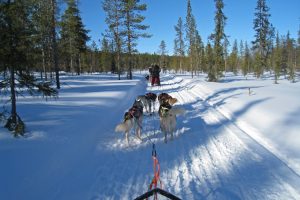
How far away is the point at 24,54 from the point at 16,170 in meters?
3.57

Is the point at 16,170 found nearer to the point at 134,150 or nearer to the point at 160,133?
the point at 134,150

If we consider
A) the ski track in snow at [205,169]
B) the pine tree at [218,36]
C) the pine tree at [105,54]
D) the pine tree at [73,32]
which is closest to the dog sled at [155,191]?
the ski track in snow at [205,169]

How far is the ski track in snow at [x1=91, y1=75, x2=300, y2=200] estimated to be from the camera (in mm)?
4984

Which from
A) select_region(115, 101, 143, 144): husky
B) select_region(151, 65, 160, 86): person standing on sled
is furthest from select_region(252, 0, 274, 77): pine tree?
select_region(115, 101, 143, 144): husky

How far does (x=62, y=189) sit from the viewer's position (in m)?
5.26

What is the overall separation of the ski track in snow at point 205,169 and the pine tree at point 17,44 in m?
3.27

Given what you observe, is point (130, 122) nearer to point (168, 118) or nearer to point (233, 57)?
point (168, 118)

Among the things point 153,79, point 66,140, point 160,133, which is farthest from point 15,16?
point 153,79

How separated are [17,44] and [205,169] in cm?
613

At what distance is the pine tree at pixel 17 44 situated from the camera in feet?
23.8

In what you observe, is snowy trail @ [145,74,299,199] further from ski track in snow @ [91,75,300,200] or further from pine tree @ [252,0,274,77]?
pine tree @ [252,0,274,77]

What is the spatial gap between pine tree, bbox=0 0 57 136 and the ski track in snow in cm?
327

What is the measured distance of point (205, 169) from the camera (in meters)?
5.99

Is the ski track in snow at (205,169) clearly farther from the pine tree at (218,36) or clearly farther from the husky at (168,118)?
the pine tree at (218,36)
